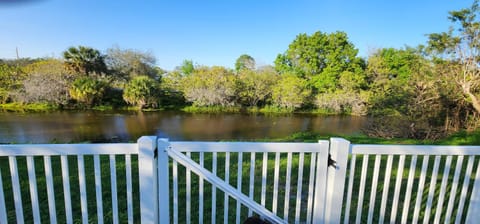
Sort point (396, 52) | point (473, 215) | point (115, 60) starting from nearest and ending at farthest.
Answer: point (473, 215)
point (396, 52)
point (115, 60)

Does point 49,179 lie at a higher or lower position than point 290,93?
lower

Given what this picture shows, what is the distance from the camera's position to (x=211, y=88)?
16.8 meters

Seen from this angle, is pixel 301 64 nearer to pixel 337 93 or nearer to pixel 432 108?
pixel 337 93

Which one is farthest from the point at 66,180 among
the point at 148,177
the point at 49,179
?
the point at 148,177

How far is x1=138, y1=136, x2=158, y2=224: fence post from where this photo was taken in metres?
1.34

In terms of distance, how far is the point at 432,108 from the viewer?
729 cm

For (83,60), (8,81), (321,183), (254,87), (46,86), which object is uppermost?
(83,60)

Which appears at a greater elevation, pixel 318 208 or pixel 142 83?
pixel 142 83

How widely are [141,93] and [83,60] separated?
271 inches

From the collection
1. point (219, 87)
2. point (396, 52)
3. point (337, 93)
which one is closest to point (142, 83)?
point (219, 87)

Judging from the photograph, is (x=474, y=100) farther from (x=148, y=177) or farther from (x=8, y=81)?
(x=8, y=81)

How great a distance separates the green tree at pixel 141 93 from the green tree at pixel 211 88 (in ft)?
8.21

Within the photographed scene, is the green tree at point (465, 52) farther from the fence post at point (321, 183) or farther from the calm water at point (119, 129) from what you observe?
Result: the fence post at point (321, 183)

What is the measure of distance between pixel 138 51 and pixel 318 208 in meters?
25.2
